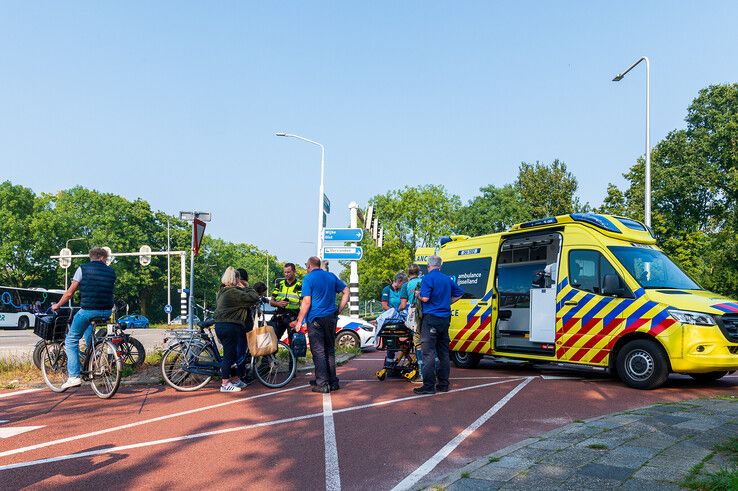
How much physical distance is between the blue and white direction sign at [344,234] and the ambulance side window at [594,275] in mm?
8087

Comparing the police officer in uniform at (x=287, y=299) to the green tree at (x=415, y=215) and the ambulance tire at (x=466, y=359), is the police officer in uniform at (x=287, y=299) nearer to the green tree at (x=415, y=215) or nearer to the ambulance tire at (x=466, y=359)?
the ambulance tire at (x=466, y=359)

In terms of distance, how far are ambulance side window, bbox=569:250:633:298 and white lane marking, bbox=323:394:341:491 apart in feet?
14.4

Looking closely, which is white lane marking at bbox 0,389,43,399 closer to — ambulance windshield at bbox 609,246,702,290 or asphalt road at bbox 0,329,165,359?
asphalt road at bbox 0,329,165,359

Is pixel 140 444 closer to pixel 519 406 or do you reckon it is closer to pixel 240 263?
pixel 519 406

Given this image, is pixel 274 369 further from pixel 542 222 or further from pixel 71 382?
pixel 542 222

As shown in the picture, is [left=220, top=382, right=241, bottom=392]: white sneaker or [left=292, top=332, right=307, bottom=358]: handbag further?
[left=292, top=332, right=307, bottom=358]: handbag

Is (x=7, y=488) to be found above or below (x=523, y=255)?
below

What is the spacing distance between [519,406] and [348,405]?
6.61 ft

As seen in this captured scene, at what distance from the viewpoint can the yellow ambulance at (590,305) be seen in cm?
823

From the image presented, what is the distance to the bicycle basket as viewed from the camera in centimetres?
918

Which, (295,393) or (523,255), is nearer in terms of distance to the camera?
(295,393)

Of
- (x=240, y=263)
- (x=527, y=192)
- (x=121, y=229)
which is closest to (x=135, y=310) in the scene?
(x=121, y=229)

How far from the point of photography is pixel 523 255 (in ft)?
36.8

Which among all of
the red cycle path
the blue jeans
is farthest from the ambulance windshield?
the blue jeans
